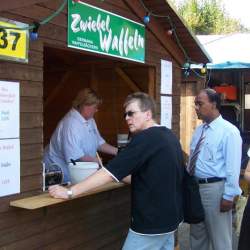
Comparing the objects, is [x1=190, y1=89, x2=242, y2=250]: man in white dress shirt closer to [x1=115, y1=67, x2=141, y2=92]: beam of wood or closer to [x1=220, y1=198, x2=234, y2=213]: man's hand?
[x1=220, y1=198, x2=234, y2=213]: man's hand

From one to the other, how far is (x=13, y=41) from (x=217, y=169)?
222 centimetres

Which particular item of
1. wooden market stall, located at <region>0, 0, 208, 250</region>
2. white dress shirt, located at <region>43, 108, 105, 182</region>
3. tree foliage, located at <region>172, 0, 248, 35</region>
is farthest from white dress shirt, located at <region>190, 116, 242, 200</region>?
tree foliage, located at <region>172, 0, 248, 35</region>

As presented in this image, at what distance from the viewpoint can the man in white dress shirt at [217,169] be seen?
4.35 metres

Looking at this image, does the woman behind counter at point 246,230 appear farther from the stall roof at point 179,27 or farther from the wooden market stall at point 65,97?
the stall roof at point 179,27

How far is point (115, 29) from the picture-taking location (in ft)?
15.1

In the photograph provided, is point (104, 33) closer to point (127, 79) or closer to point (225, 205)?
point (127, 79)

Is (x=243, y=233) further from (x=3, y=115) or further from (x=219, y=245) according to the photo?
(x=3, y=115)

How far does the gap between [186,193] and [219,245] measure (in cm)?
108

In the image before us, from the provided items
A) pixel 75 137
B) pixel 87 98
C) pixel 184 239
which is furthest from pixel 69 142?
pixel 184 239

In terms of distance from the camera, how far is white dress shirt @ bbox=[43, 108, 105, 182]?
4648 millimetres

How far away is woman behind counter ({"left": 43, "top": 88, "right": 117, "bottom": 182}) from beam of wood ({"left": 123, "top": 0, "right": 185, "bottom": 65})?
Answer: 1.00 meters

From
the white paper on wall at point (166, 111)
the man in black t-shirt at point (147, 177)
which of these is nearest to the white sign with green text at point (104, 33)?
the white paper on wall at point (166, 111)

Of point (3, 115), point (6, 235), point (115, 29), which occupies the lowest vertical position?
point (6, 235)

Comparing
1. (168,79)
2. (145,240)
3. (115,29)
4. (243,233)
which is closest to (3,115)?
(145,240)
